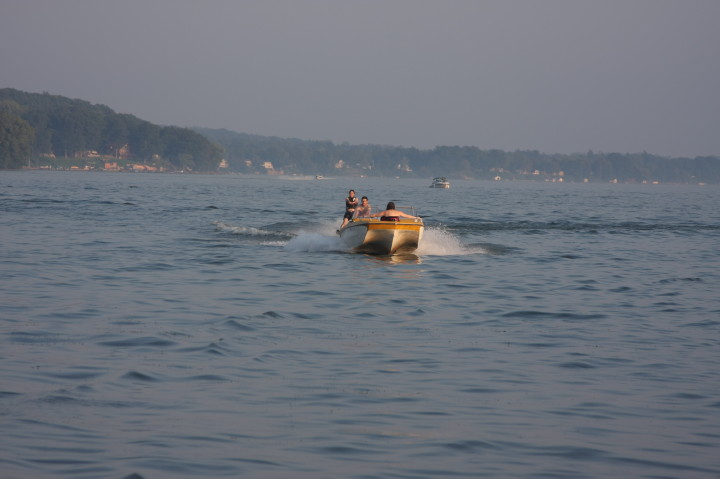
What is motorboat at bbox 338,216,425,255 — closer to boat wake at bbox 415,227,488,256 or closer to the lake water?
the lake water

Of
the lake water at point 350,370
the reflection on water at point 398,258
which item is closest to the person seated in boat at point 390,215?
the reflection on water at point 398,258

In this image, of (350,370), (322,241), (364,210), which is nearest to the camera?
(350,370)

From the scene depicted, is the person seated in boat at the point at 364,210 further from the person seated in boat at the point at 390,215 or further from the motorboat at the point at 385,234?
the person seated in boat at the point at 390,215

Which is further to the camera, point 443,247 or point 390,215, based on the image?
point 443,247

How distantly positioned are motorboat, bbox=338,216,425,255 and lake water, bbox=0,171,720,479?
2.03 meters

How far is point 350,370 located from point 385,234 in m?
16.9

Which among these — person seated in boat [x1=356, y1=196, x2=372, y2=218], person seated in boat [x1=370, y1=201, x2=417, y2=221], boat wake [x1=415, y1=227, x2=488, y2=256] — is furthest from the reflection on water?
boat wake [x1=415, y1=227, x2=488, y2=256]

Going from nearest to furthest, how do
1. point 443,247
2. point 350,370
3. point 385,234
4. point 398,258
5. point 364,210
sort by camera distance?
point 350,370 < point 385,234 < point 398,258 < point 364,210 < point 443,247

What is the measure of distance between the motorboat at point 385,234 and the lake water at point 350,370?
6.67 feet

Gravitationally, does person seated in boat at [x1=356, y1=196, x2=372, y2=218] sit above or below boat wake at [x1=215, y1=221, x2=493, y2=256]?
above

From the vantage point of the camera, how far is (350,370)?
1252 centimetres

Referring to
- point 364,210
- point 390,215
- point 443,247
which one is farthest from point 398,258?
point 443,247

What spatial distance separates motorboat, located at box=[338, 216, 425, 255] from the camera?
29203 mm

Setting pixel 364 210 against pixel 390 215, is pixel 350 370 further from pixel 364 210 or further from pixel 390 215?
pixel 364 210
